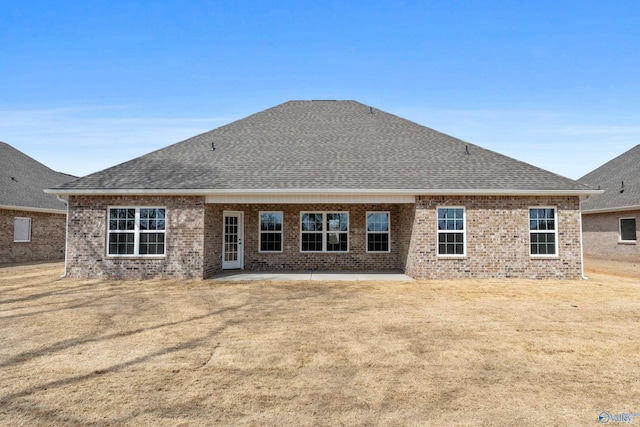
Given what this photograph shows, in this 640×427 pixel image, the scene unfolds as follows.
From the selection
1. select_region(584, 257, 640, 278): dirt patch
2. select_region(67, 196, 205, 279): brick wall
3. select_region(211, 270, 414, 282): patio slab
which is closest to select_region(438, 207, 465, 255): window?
select_region(211, 270, 414, 282): patio slab

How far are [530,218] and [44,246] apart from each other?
22.8 metres

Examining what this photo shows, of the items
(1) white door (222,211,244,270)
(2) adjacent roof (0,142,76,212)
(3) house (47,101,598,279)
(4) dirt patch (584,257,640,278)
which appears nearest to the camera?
(3) house (47,101,598,279)

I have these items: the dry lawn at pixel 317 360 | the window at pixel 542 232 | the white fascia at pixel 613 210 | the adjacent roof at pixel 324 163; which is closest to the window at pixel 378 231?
the adjacent roof at pixel 324 163

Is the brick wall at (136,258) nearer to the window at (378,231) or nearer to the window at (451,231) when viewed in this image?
the window at (378,231)

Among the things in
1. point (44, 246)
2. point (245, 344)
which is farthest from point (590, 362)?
point (44, 246)

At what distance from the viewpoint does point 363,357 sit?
16.9 feet

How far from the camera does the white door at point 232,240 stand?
14.8 m

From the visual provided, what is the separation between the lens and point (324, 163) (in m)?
14.3

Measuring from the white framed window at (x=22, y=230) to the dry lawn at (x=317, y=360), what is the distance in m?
12.1


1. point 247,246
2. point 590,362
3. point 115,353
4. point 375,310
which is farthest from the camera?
point 247,246

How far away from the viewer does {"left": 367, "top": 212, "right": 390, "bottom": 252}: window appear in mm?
15461

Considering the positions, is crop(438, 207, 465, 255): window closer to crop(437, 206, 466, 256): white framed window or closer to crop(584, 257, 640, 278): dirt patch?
crop(437, 206, 466, 256): white framed window

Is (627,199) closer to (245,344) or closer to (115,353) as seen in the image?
(245,344)

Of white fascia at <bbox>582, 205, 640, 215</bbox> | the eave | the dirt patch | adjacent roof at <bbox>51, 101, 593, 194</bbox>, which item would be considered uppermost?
adjacent roof at <bbox>51, 101, 593, 194</bbox>
